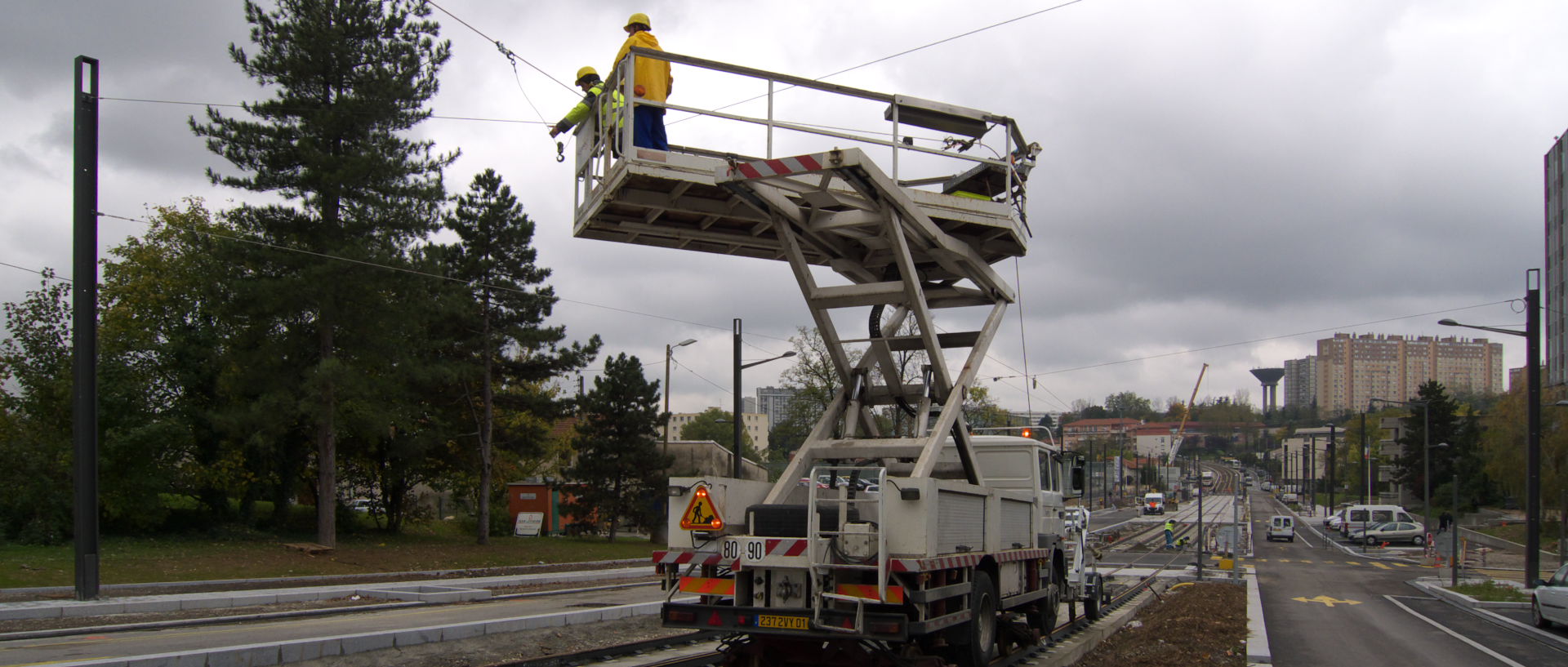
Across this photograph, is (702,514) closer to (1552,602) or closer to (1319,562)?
(1552,602)

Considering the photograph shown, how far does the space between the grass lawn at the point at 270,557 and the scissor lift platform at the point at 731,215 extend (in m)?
16.7

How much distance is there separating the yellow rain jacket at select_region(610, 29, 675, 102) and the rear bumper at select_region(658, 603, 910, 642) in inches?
176

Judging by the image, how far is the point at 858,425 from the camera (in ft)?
34.6

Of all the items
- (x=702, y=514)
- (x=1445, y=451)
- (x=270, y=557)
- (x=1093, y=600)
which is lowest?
(x=1445, y=451)

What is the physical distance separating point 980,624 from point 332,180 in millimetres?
23593

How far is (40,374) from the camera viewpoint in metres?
29.3

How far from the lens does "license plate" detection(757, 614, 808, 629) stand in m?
7.96

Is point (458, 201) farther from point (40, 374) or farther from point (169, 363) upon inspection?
point (40, 374)

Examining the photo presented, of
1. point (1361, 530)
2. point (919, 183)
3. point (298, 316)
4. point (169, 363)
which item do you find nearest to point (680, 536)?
point (919, 183)

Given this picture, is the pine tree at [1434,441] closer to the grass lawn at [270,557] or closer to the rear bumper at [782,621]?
the grass lawn at [270,557]

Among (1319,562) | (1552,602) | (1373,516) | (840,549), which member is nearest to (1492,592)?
(1552,602)

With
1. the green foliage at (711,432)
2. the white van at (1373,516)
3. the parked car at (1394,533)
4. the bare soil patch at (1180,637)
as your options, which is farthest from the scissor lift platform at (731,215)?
the green foliage at (711,432)

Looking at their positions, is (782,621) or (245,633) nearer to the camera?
(782,621)

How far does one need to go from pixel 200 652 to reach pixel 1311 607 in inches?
795
